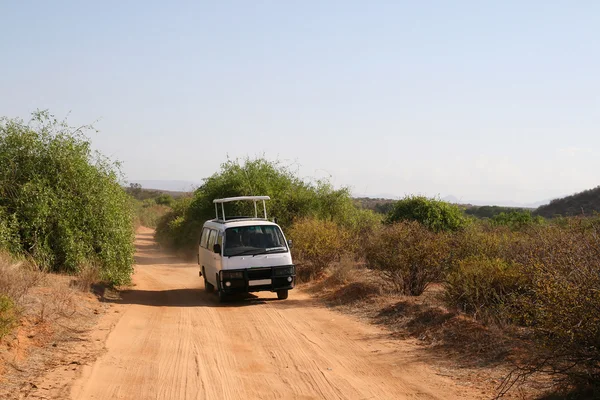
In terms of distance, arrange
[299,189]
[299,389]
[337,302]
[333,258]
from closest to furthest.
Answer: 1. [299,389]
2. [337,302]
3. [333,258]
4. [299,189]

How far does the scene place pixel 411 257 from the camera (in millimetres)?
15867

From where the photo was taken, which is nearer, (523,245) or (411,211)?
(523,245)

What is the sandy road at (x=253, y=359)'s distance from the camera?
820cm

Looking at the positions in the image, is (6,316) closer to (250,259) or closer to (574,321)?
(250,259)

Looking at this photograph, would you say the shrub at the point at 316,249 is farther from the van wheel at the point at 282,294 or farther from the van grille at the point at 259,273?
the van grille at the point at 259,273

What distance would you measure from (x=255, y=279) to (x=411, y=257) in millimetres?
3843

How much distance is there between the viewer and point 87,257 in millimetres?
18078

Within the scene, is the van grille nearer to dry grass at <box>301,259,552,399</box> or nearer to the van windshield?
the van windshield

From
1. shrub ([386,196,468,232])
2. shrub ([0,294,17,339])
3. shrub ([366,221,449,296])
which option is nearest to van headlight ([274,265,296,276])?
shrub ([366,221,449,296])

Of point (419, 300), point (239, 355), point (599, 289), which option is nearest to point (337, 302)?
point (419, 300)

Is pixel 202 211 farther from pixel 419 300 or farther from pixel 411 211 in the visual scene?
pixel 419 300

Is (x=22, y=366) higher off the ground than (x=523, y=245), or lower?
lower

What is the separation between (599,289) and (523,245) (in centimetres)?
827

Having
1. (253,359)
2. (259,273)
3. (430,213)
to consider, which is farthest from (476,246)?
(430,213)
